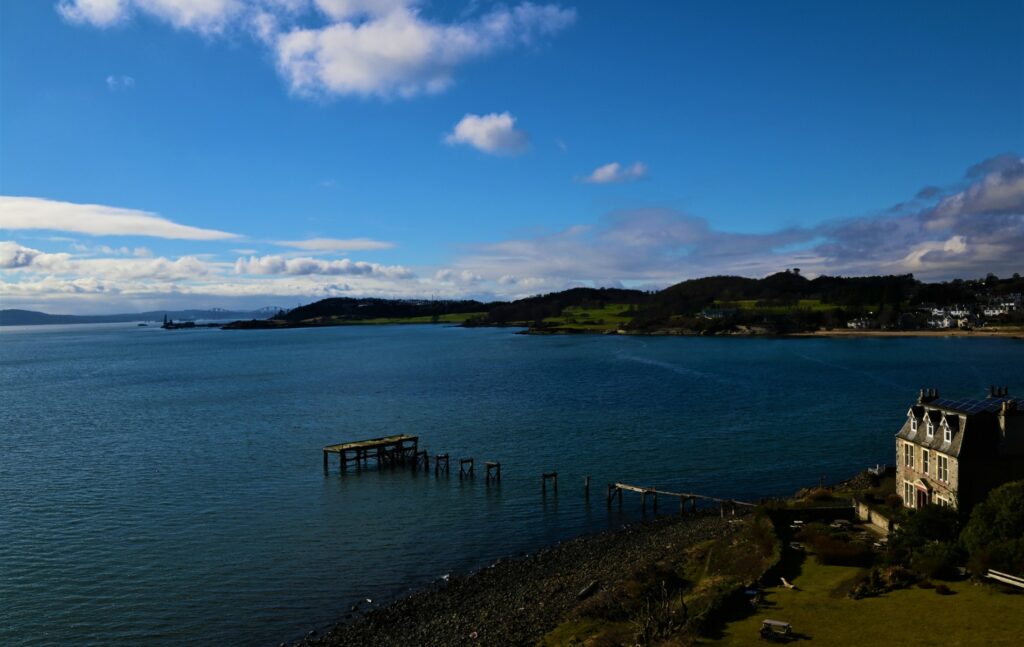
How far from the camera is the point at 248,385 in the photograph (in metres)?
106

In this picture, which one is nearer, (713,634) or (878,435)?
(713,634)

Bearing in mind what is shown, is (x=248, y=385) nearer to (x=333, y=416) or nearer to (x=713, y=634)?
(x=333, y=416)

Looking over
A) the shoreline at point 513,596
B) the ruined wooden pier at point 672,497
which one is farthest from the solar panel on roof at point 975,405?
the ruined wooden pier at point 672,497

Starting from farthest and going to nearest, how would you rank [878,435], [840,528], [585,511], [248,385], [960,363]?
[960,363]
[248,385]
[878,435]
[585,511]
[840,528]

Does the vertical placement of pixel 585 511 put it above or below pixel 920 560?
below

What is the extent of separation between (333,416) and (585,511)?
40993 mm

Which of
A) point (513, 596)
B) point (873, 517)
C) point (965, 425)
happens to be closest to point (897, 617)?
Result: point (965, 425)

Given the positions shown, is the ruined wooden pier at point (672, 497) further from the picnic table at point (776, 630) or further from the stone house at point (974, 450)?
the picnic table at point (776, 630)

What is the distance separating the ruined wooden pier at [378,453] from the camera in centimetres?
5378

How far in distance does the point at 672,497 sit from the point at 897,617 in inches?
943

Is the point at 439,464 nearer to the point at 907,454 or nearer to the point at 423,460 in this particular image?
the point at 423,460

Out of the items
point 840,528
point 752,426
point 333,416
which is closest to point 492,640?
point 840,528

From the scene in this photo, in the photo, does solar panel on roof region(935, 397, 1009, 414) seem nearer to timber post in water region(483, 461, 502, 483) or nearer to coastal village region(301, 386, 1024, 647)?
coastal village region(301, 386, 1024, 647)

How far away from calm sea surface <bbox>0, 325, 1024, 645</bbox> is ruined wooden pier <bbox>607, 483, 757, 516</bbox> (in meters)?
1.15
